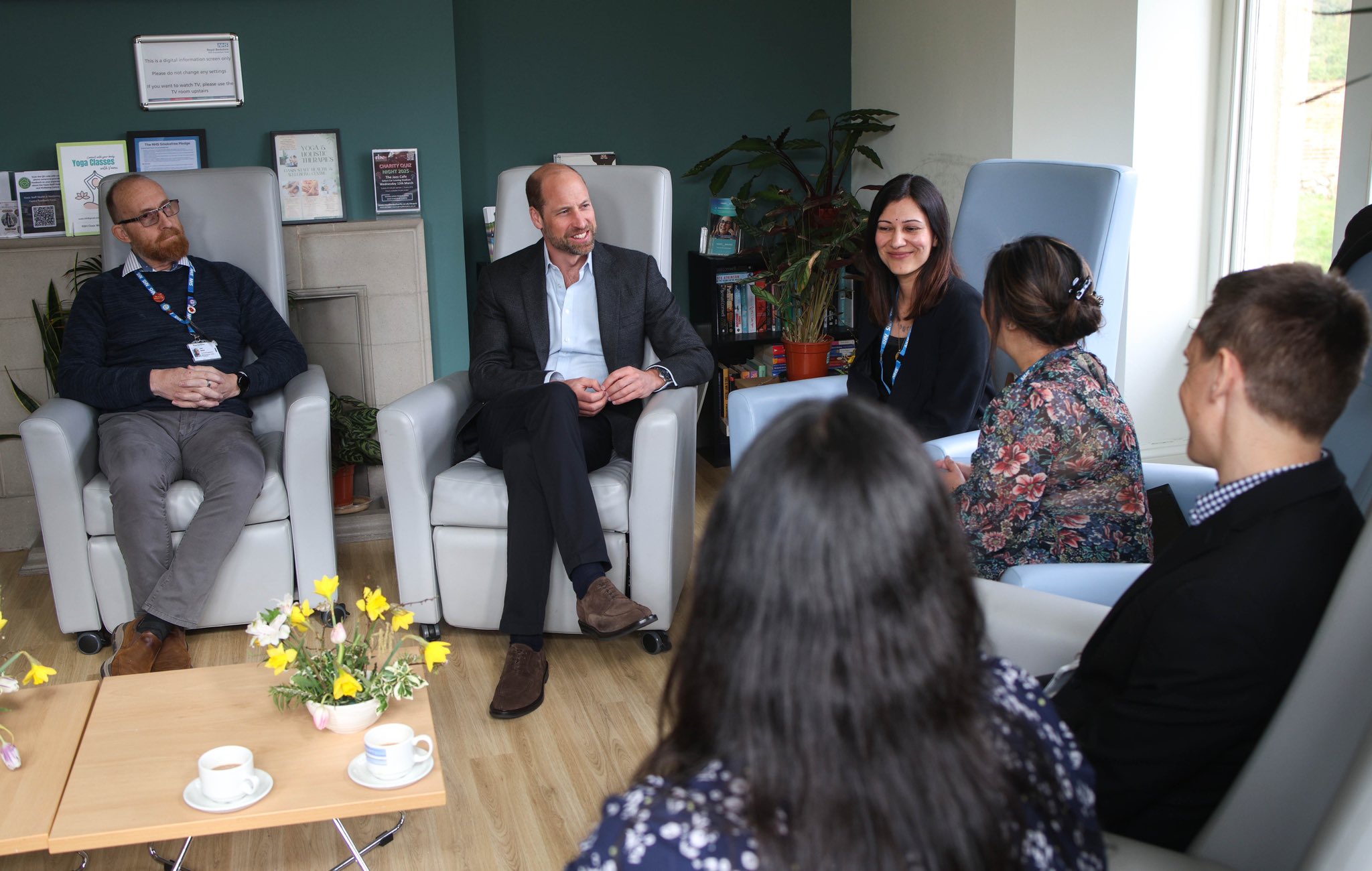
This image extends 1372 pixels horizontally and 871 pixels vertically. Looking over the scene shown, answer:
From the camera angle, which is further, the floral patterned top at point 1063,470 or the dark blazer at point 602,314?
the dark blazer at point 602,314

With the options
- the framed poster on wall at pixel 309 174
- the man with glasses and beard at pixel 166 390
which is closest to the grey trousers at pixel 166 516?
the man with glasses and beard at pixel 166 390

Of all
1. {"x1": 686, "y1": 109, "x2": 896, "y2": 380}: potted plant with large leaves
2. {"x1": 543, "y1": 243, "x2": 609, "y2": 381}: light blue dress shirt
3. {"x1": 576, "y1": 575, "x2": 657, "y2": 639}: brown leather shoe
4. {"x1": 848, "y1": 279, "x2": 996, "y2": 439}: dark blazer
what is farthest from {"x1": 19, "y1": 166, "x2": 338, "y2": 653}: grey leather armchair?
{"x1": 686, "y1": 109, "x2": 896, "y2": 380}: potted plant with large leaves

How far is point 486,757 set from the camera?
226 centimetres

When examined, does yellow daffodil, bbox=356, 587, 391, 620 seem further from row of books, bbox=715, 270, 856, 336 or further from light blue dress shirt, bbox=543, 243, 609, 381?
row of books, bbox=715, 270, 856, 336

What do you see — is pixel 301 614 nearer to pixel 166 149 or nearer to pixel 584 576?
pixel 584 576

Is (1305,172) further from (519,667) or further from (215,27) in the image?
(215,27)

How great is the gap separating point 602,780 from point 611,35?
10.4ft

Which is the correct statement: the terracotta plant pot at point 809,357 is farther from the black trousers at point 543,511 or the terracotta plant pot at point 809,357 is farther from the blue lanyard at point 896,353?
the black trousers at point 543,511

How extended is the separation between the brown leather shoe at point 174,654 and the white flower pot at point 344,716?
990mm

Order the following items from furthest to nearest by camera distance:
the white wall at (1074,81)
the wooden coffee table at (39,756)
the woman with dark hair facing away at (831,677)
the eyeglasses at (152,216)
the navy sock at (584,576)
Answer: the white wall at (1074,81) → the eyeglasses at (152,216) → the navy sock at (584,576) → the wooden coffee table at (39,756) → the woman with dark hair facing away at (831,677)

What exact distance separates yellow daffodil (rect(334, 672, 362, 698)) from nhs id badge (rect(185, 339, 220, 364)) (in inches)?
61.7

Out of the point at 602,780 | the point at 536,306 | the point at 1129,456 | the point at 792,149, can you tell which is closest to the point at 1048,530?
the point at 1129,456

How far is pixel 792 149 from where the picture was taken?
4.67 m

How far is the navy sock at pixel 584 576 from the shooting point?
2.53m
